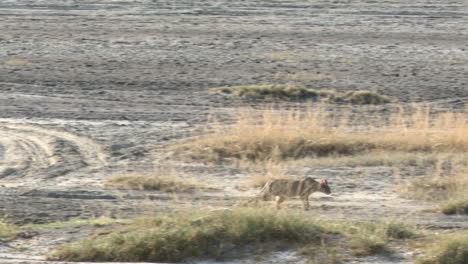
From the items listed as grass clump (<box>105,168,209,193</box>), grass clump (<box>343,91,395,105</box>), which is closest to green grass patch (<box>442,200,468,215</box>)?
grass clump (<box>105,168,209,193</box>)

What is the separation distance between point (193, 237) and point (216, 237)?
0.86 ft

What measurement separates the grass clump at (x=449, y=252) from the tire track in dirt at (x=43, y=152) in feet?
20.5

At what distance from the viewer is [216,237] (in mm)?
10453

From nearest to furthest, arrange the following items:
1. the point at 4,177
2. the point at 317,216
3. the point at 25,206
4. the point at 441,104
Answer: the point at 317,216, the point at 25,206, the point at 4,177, the point at 441,104

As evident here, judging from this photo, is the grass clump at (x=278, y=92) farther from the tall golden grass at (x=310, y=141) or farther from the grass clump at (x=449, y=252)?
the grass clump at (x=449, y=252)

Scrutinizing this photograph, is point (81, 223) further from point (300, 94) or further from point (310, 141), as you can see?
point (300, 94)

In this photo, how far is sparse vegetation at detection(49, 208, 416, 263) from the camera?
1029cm

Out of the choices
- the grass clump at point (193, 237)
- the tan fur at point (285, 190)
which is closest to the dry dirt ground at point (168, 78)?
the tan fur at point (285, 190)

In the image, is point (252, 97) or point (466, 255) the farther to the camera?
point (252, 97)

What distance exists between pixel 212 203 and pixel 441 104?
9.01 metres

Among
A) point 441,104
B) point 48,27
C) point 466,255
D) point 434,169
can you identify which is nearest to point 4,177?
point 434,169

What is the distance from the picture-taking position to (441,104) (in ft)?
66.9

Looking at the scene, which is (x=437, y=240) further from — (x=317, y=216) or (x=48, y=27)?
(x=48, y=27)

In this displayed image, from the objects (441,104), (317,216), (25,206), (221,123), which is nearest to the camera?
(317,216)
